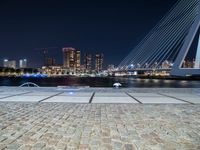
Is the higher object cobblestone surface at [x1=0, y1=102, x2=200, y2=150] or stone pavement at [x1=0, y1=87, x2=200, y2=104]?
stone pavement at [x1=0, y1=87, x2=200, y2=104]

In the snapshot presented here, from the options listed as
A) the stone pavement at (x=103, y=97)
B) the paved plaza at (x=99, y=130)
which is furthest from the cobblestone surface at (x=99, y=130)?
the stone pavement at (x=103, y=97)

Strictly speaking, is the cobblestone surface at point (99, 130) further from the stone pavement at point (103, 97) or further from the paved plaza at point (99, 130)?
the stone pavement at point (103, 97)

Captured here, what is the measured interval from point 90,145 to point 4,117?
2703 millimetres

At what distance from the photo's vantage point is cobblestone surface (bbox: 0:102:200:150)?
11.5ft

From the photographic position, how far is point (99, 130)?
14.0 feet

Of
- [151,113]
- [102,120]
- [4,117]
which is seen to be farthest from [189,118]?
[4,117]

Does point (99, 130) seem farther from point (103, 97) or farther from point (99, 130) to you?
point (103, 97)

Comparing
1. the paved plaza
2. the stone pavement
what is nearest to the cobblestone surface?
the paved plaza

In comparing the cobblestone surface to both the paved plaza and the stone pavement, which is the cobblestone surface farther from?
the stone pavement

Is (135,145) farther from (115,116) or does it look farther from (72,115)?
(72,115)

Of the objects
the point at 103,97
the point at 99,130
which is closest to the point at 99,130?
the point at 99,130

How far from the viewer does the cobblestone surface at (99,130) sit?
351 centimetres

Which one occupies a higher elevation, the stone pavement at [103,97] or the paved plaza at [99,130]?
the stone pavement at [103,97]

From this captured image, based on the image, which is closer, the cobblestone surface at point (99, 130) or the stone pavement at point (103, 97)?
the cobblestone surface at point (99, 130)
